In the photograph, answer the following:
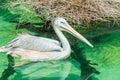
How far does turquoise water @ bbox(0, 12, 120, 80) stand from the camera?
4.66m

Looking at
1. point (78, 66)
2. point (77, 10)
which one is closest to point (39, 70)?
point (78, 66)

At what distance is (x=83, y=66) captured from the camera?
4941mm

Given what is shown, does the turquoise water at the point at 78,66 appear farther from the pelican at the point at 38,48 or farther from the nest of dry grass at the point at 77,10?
the nest of dry grass at the point at 77,10

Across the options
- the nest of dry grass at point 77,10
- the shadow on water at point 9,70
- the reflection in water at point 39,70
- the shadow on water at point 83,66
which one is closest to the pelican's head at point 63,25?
the shadow on water at point 83,66

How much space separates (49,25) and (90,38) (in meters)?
0.63

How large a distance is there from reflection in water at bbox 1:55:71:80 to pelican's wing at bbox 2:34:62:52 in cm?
16

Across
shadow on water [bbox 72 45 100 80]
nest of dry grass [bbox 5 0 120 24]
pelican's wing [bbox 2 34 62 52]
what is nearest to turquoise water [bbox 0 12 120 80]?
shadow on water [bbox 72 45 100 80]

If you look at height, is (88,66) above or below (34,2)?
below

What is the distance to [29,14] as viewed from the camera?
616cm

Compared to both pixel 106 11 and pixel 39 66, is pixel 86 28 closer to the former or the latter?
pixel 106 11

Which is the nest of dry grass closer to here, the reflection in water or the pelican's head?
the pelican's head

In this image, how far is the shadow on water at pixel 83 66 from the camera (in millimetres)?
4653

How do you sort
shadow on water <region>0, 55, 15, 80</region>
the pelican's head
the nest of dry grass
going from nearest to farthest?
shadow on water <region>0, 55, 15, 80</region>
the pelican's head
the nest of dry grass

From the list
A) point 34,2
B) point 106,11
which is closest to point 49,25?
point 34,2
